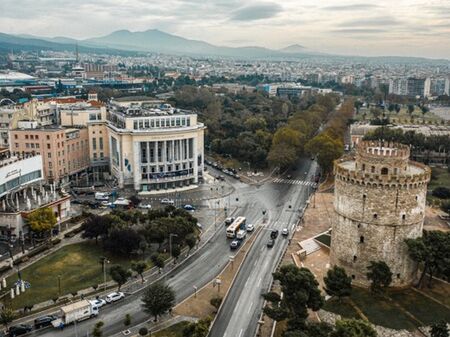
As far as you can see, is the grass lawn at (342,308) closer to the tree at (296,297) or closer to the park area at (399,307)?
the park area at (399,307)

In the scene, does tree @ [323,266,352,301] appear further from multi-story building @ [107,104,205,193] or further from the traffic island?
multi-story building @ [107,104,205,193]

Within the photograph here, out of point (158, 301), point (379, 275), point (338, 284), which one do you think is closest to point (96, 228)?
point (158, 301)

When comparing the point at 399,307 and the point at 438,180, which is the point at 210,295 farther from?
the point at 438,180

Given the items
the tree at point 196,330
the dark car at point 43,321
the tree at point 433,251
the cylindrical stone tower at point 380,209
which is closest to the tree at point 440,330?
the tree at point 433,251

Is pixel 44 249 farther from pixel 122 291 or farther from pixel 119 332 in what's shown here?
pixel 119 332

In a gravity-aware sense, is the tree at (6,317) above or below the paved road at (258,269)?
above

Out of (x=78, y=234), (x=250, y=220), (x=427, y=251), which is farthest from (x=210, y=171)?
(x=427, y=251)
